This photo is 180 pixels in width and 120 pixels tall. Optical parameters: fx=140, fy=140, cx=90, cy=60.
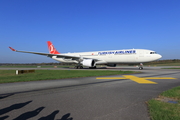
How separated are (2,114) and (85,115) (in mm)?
2148

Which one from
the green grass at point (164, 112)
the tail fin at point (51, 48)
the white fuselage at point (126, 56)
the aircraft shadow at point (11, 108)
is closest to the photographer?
the green grass at point (164, 112)

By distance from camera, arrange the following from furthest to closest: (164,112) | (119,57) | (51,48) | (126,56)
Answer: (51,48)
(119,57)
(126,56)
(164,112)

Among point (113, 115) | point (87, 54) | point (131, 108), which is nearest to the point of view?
point (113, 115)

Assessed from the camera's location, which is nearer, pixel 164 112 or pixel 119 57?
pixel 164 112

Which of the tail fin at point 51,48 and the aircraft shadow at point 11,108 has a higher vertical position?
the tail fin at point 51,48

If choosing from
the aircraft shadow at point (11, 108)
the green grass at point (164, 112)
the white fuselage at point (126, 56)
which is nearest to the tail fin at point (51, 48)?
the white fuselage at point (126, 56)

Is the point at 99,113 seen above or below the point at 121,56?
below

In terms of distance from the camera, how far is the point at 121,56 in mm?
27156

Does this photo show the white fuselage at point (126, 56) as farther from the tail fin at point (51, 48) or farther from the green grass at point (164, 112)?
the green grass at point (164, 112)

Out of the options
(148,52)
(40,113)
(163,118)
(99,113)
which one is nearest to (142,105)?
(163,118)

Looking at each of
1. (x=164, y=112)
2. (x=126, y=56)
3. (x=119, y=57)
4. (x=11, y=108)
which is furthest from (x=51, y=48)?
(x=164, y=112)

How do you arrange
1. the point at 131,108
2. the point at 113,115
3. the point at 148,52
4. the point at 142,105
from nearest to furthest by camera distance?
the point at 113,115 < the point at 131,108 < the point at 142,105 < the point at 148,52

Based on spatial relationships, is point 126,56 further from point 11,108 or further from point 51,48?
point 11,108

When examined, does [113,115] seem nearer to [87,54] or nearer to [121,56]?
[121,56]
